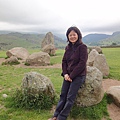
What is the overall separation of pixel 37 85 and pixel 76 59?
2352 millimetres

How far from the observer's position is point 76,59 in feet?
19.2

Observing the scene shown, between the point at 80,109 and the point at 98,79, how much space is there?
1.56m

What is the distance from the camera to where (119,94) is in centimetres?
782

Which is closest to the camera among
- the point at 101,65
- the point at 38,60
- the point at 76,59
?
the point at 76,59

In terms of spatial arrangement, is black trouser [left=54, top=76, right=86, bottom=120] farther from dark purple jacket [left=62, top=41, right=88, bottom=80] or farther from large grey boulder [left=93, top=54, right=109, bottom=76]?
large grey boulder [left=93, top=54, right=109, bottom=76]

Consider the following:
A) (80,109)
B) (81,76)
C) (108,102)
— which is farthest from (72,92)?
(108,102)

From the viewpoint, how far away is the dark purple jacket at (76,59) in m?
5.76

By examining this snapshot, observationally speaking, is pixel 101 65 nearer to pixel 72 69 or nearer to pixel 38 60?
pixel 72 69

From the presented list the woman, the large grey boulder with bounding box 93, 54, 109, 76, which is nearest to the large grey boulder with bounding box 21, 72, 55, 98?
the woman

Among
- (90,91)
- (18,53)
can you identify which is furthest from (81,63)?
(18,53)

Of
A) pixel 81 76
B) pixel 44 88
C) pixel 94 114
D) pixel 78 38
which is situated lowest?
pixel 94 114

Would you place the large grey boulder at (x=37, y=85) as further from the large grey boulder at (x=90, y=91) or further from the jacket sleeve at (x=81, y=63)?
the jacket sleeve at (x=81, y=63)

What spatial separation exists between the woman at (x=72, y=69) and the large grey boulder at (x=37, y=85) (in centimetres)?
122

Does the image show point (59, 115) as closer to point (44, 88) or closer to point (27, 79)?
point (44, 88)
